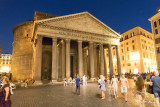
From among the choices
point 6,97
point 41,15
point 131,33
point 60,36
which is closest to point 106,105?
point 6,97

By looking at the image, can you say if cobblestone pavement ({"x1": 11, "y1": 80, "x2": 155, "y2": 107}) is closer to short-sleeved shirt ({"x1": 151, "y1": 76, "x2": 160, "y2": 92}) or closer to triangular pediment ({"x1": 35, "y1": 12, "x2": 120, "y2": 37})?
short-sleeved shirt ({"x1": 151, "y1": 76, "x2": 160, "y2": 92})

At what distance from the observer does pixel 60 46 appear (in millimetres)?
28438

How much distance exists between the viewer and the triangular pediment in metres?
23.4

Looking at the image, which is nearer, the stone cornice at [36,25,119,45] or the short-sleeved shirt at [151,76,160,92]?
the short-sleeved shirt at [151,76,160,92]

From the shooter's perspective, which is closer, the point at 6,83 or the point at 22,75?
the point at 6,83

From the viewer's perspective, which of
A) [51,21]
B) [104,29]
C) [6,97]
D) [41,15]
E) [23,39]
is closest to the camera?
[6,97]

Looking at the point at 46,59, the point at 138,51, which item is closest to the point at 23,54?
the point at 46,59

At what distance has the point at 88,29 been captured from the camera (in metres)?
27.1

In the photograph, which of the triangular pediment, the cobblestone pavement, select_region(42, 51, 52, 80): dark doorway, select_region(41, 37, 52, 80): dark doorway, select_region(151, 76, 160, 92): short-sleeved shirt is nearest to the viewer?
select_region(151, 76, 160, 92): short-sleeved shirt

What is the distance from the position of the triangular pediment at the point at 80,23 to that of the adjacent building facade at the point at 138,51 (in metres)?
14.0

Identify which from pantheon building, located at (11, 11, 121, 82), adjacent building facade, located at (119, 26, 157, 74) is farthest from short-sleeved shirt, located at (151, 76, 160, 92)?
adjacent building facade, located at (119, 26, 157, 74)

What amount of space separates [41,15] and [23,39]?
10.2 meters

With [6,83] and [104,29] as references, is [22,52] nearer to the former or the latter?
[104,29]

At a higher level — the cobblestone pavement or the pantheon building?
the pantheon building
